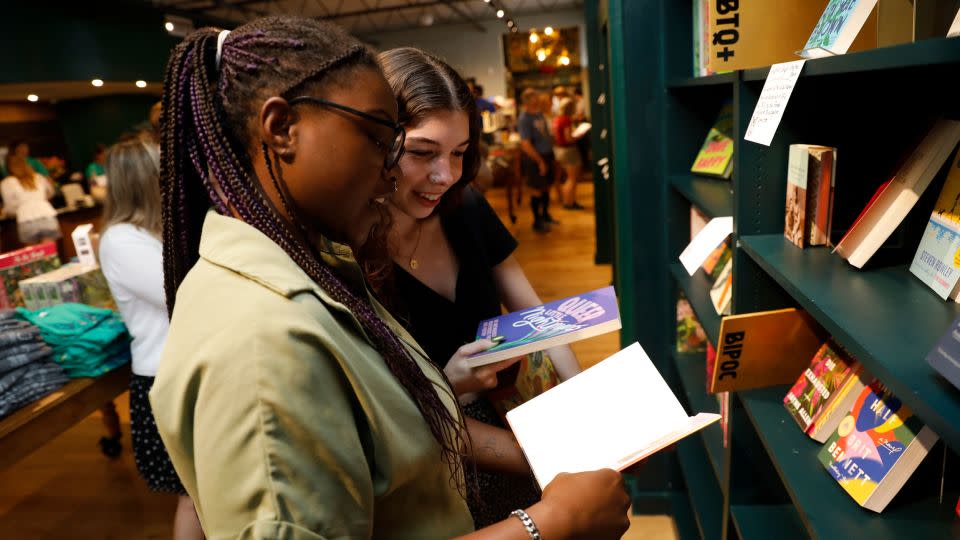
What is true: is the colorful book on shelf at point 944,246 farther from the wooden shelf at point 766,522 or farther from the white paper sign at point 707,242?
the wooden shelf at point 766,522

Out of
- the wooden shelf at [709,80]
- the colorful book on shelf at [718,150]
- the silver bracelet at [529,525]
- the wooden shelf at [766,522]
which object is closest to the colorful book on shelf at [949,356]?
the silver bracelet at [529,525]

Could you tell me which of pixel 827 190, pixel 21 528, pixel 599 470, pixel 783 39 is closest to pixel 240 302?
pixel 599 470

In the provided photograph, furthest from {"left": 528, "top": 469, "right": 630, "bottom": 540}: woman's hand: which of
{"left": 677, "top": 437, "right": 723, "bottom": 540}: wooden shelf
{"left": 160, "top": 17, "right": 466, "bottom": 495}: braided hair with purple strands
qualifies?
{"left": 677, "top": 437, "right": 723, "bottom": 540}: wooden shelf

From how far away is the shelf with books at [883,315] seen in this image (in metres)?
0.69

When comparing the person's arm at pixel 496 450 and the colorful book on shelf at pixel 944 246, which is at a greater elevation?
the colorful book on shelf at pixel 944 246

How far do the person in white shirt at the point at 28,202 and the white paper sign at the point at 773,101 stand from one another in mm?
7808

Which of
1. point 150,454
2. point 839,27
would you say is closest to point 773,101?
point 839,27

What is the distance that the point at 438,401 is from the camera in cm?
96

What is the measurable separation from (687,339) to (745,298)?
1153 millimetres

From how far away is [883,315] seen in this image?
93 cm

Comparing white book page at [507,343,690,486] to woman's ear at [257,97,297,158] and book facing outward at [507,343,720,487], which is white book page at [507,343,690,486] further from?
woman's ear at [257,97,297,158]

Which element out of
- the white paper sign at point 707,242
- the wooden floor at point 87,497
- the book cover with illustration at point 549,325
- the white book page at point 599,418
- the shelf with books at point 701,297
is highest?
the white paper sign at point 707,242

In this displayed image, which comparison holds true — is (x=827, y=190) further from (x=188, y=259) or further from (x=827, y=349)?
(x=188, y=259)

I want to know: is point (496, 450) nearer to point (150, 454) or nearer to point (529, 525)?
point (529, 525)
